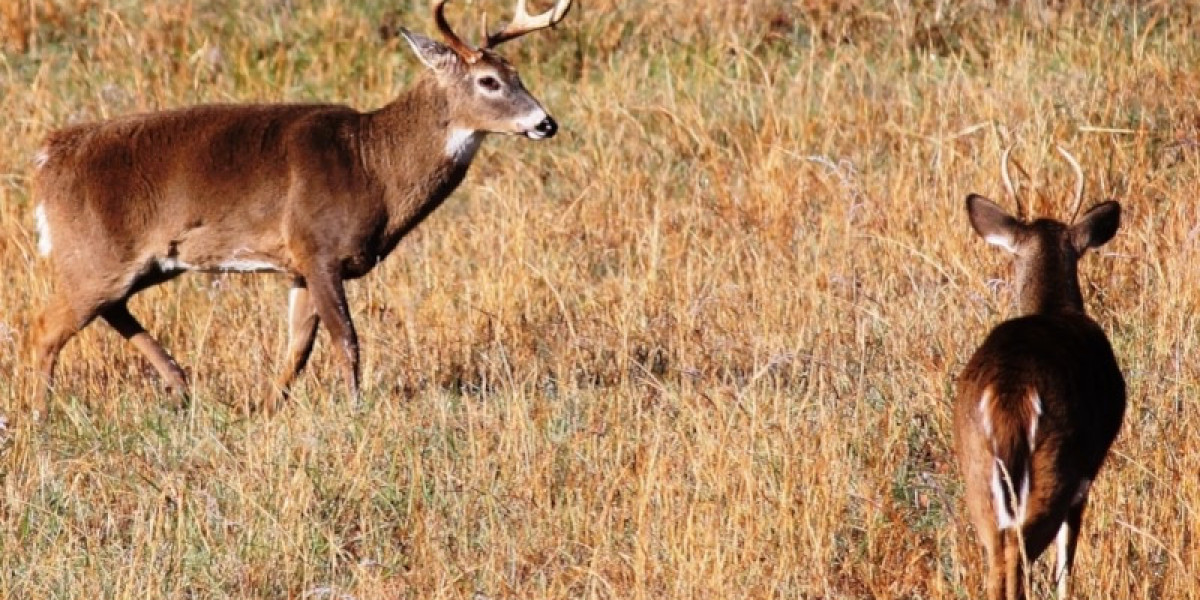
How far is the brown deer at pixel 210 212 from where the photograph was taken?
8.06m

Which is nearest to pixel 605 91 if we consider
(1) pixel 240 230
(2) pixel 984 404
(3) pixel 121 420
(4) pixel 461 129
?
(4) pixel 461 129

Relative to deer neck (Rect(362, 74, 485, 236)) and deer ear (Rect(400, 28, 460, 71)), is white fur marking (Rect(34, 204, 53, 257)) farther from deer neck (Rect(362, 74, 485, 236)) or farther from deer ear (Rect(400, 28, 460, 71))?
deer ear (Rect(400, 28, 460, 71))

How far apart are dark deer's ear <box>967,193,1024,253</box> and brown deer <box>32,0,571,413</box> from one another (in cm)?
268

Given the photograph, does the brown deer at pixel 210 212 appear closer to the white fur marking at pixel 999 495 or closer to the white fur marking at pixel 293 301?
the white fur marking at pixel 293 301

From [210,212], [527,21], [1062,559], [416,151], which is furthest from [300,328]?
[1062,559]

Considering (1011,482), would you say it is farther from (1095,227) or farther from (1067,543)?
(1095,227)

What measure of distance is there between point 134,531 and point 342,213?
2.36m

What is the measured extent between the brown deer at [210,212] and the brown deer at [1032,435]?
A: 335 centimetres

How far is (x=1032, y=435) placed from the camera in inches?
192

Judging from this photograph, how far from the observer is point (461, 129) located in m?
8.57

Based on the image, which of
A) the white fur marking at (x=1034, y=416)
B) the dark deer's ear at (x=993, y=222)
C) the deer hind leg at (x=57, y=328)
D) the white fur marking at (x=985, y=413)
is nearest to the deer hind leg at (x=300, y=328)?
the deer hind leg at (x=57, y=328)

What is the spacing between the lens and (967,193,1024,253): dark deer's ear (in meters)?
5.99

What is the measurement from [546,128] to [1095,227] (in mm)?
2933

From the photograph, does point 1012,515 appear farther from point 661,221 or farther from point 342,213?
point 661,221
